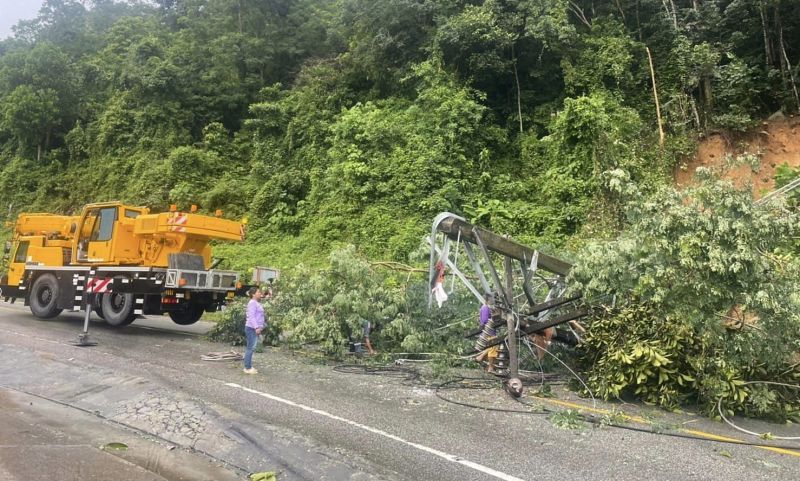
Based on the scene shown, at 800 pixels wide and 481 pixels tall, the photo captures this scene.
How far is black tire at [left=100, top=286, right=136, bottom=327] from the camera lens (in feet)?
40.1

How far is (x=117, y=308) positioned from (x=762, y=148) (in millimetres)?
18502

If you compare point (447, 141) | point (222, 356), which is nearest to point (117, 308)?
point (222, 356)

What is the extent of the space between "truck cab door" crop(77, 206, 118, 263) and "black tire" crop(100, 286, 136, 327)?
2.85ft

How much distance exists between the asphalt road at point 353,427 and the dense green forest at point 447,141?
1483 mm

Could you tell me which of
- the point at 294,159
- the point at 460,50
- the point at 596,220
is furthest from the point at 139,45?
the point at 596,220

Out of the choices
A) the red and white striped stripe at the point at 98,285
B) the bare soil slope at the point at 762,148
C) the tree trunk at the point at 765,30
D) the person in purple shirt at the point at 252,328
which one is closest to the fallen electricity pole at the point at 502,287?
the person in purple shirt at the point at 252,328

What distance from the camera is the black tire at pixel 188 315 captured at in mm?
13266

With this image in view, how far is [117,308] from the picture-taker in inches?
504

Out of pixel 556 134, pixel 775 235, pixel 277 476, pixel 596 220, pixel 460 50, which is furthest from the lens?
pixel 460 50

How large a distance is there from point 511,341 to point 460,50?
45.3 ft

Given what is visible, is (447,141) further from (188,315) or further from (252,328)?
(252,328)

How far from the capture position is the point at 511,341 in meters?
7.87

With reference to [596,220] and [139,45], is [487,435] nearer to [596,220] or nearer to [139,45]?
[596,220]

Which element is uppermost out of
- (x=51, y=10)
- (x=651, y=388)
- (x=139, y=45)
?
(x=51, y=10)
